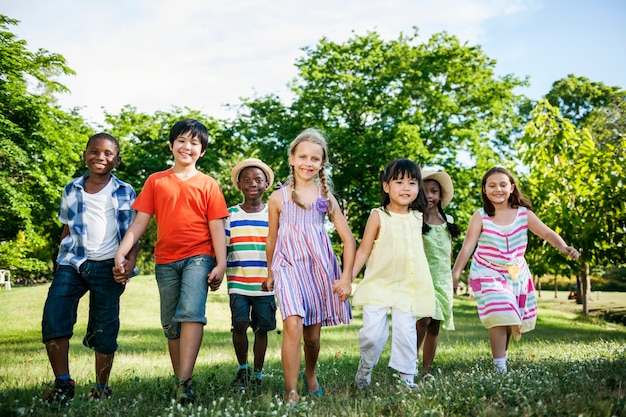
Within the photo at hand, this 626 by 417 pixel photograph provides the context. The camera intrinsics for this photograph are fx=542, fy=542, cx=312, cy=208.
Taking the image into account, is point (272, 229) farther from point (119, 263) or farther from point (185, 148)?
point (119, 263)

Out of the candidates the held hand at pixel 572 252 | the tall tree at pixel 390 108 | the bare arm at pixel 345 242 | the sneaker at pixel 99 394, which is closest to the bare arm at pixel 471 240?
the held hand at pixel 572 252

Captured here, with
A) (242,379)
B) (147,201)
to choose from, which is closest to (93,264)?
(147,201)

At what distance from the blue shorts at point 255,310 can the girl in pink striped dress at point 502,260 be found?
6.34 ft

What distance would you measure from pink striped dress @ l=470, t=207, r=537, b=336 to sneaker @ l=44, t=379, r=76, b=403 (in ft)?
13.0

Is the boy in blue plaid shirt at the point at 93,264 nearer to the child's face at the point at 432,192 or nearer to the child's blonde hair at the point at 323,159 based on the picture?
the child's blonde hair at the point at 323,159

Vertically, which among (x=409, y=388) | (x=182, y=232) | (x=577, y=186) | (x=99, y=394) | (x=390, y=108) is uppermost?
(x=390, y=108)

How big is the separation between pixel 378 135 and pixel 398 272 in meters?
16.6

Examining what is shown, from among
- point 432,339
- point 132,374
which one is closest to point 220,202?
point 132,374

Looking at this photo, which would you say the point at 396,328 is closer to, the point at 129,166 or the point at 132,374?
the point at 132,374

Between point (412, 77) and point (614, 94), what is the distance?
2054 centimetres

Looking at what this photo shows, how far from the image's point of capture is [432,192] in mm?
6441

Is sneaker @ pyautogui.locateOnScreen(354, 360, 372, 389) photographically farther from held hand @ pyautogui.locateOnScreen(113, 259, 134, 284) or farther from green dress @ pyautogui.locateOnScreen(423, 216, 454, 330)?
held hand @ pyautogui.locateOnScreen(113, 259, 134, 284)

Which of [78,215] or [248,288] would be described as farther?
[248,288]

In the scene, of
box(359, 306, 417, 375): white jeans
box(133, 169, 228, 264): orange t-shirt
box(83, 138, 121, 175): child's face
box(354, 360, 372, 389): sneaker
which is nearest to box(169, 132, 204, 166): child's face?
box(133, 169, 228, 264): orange t-shirt
